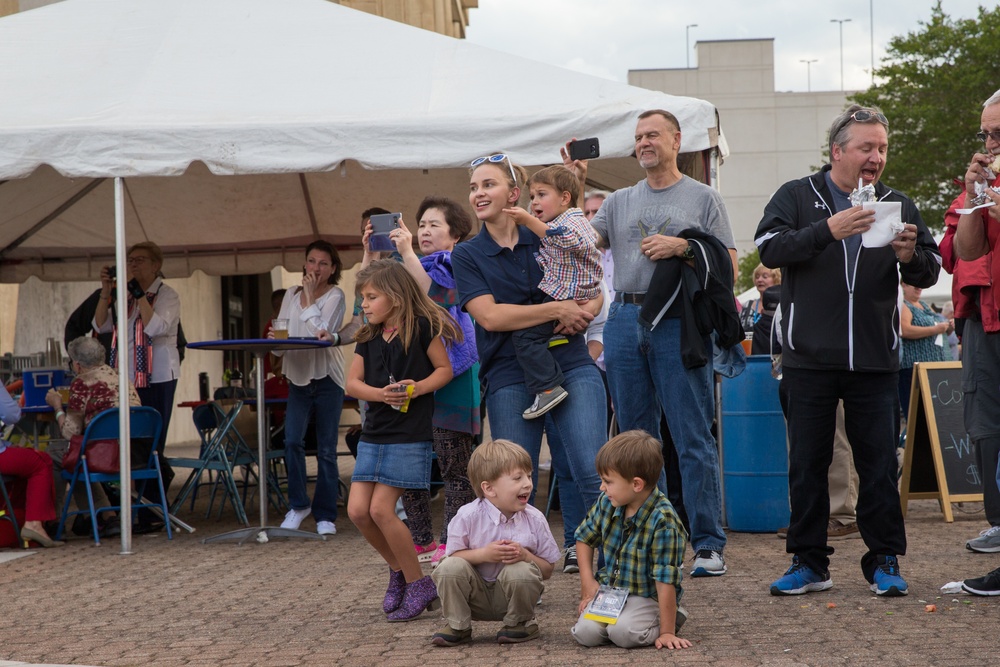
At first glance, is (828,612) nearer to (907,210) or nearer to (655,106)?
(907,210)

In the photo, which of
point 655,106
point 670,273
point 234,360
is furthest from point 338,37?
point 234,360

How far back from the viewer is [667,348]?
538 cm

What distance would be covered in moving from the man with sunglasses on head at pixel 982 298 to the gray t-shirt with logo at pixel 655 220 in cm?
104

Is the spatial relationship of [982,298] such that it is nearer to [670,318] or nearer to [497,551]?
[670,318]

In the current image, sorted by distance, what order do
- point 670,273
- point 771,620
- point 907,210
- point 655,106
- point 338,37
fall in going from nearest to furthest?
point 771,620
point 907,210
point 670,273
point 655,106
point 338,37

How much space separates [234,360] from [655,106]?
48.7ft

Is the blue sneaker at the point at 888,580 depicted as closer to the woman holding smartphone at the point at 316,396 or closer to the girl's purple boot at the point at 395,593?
the girl's purple boot at the point at 395,593

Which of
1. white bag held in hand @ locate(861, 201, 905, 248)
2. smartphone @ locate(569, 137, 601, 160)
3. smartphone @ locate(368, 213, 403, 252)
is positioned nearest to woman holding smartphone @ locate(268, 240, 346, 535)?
smartphone @ locate(368, 213, 403, 252)

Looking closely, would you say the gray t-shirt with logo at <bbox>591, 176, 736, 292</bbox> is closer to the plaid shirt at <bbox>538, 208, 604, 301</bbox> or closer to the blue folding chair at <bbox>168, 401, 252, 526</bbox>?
the plaid shirt at <bbox>538, 208, 604, 301</bbox>

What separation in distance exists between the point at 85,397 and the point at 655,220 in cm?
433

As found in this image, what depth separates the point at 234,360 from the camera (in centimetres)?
2042

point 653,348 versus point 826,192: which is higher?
point 826,192

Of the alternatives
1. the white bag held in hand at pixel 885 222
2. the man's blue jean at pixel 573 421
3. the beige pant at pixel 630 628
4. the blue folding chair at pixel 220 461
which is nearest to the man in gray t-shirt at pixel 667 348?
the man's blue jean at pixel 573 421

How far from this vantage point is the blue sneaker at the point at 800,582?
489 cm
